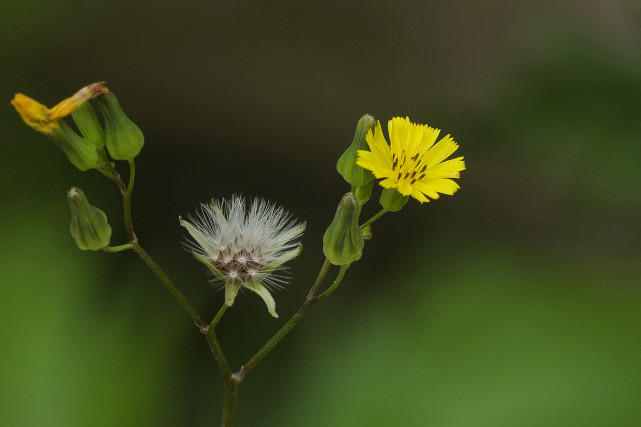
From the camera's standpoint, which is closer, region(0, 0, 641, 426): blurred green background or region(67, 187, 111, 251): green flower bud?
region(67, 187, 111, 251): green flower bud

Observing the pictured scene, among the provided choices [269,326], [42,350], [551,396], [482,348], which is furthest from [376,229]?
[42,350]

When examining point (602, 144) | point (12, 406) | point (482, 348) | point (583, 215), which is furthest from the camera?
point (583, 215)

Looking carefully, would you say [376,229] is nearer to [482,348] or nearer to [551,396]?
[482,348]

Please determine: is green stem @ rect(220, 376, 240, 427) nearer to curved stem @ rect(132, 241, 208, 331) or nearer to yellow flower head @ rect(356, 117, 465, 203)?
curved stem @ rect(132, 241, 208, 331)

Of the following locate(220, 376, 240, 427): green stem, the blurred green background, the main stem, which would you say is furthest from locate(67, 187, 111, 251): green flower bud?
the blurred green background

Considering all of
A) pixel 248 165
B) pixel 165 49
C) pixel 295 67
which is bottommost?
pixel 248 165

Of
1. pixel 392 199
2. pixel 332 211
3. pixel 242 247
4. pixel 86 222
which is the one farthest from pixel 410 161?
pixel 332 211
